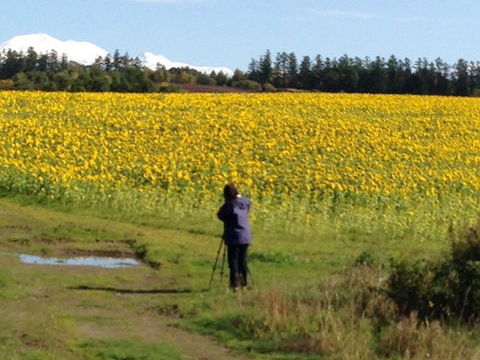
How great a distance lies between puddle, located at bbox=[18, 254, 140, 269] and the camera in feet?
60.1

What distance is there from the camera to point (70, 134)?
34.6 m

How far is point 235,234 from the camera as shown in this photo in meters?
15.6

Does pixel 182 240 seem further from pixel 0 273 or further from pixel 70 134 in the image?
pixel 70 134

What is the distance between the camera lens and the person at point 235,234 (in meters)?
15.5

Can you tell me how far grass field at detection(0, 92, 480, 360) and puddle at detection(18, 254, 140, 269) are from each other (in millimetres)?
311

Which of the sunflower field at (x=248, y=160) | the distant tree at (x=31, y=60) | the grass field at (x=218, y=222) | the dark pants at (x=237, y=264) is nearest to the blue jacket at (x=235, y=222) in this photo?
the dark pants at (x=237, y=264)

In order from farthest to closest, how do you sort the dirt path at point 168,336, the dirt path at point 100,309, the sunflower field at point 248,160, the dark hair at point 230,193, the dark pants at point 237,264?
the sunflower field at point 248,160 → the dark hair at point 230,193 → the dark pants at point 237,264 → the dirt path at point 100,309 → the dirt path at point 168,336

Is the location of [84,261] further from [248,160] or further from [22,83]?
[22,83]

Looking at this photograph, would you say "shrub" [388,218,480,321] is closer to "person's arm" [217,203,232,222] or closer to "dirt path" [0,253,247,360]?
"dirt path" [0,253,247,360]

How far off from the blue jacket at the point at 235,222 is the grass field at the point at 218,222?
0.83m

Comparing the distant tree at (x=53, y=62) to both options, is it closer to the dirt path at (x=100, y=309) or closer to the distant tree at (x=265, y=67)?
the distant tree at (x=265, y=67)

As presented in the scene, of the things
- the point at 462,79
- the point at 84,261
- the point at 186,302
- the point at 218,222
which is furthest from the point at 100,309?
the point at 462,79

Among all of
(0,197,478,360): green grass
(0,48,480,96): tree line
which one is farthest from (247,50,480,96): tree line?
(0,197,478,360): green grass

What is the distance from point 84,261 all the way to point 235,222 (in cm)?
440
